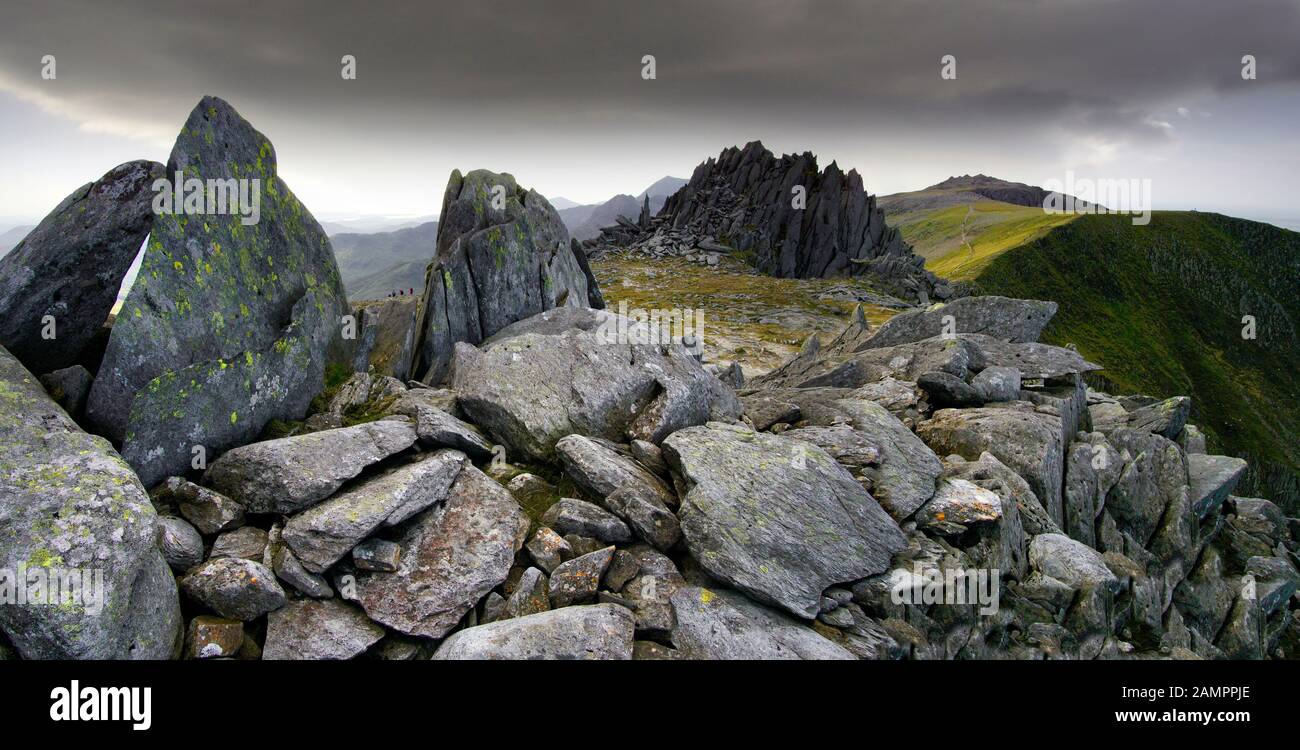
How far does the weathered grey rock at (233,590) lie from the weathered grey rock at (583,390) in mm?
6678

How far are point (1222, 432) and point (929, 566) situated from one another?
173 meters

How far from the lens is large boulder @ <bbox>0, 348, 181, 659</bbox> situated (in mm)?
8070

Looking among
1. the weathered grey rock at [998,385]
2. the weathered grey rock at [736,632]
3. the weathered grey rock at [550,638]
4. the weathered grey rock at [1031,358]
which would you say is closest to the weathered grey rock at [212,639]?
the weathered grey rock at [550,638]

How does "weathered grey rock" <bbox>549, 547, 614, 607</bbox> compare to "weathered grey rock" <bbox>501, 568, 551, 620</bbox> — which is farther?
"weathered grey rock" <bbox>549, 547, 614, 607</bbox>

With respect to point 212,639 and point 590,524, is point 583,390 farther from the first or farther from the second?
point 212,639

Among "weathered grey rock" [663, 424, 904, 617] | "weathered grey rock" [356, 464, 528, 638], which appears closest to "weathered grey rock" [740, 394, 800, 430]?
"weathered grey rock" [663, 424, 904, 617]

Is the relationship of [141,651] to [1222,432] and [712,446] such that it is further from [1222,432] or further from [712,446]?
[1222,432]

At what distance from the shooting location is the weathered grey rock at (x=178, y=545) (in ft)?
33.1

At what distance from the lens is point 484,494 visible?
13.2 m

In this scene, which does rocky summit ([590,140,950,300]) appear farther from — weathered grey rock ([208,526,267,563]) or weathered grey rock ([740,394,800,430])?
weathered grey rock ([208,526,267,563])

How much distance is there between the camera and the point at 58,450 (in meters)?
9.70

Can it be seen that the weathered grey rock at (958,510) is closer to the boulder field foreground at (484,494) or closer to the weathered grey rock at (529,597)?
the boulder field foreground at (484,494)

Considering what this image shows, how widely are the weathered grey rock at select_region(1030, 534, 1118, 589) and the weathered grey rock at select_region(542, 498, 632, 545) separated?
40.8ft
